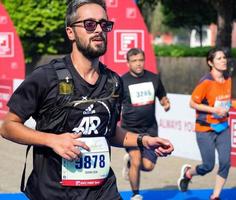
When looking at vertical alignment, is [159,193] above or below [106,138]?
below

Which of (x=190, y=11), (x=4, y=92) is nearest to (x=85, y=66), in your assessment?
(x=4, y=92)

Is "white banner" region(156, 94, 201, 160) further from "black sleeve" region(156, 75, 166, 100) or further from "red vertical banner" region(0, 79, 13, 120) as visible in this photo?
"red vertical banner" region(0, 79, 13, 120)

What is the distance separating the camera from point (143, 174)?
961 centimetres

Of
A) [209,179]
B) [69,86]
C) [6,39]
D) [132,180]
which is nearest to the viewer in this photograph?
[69,86]

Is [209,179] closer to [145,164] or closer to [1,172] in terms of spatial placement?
[145,164]

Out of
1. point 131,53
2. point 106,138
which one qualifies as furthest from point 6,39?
point 106,138

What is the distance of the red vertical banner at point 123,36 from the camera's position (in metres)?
14.4

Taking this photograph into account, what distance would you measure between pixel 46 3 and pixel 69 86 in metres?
24.6

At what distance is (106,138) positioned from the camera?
13.3 feet

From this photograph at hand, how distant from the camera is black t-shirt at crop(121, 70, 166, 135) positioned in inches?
302

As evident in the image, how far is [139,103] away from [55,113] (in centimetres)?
389

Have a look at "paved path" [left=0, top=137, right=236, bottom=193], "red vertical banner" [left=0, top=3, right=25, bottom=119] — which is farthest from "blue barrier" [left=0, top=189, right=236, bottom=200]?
"red vertical banner" [left=0, top=3, right=25, bottom=119]

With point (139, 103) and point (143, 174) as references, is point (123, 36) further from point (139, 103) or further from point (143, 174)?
point (139, 103)

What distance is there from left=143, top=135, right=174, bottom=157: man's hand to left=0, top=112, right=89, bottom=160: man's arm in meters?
0.52
